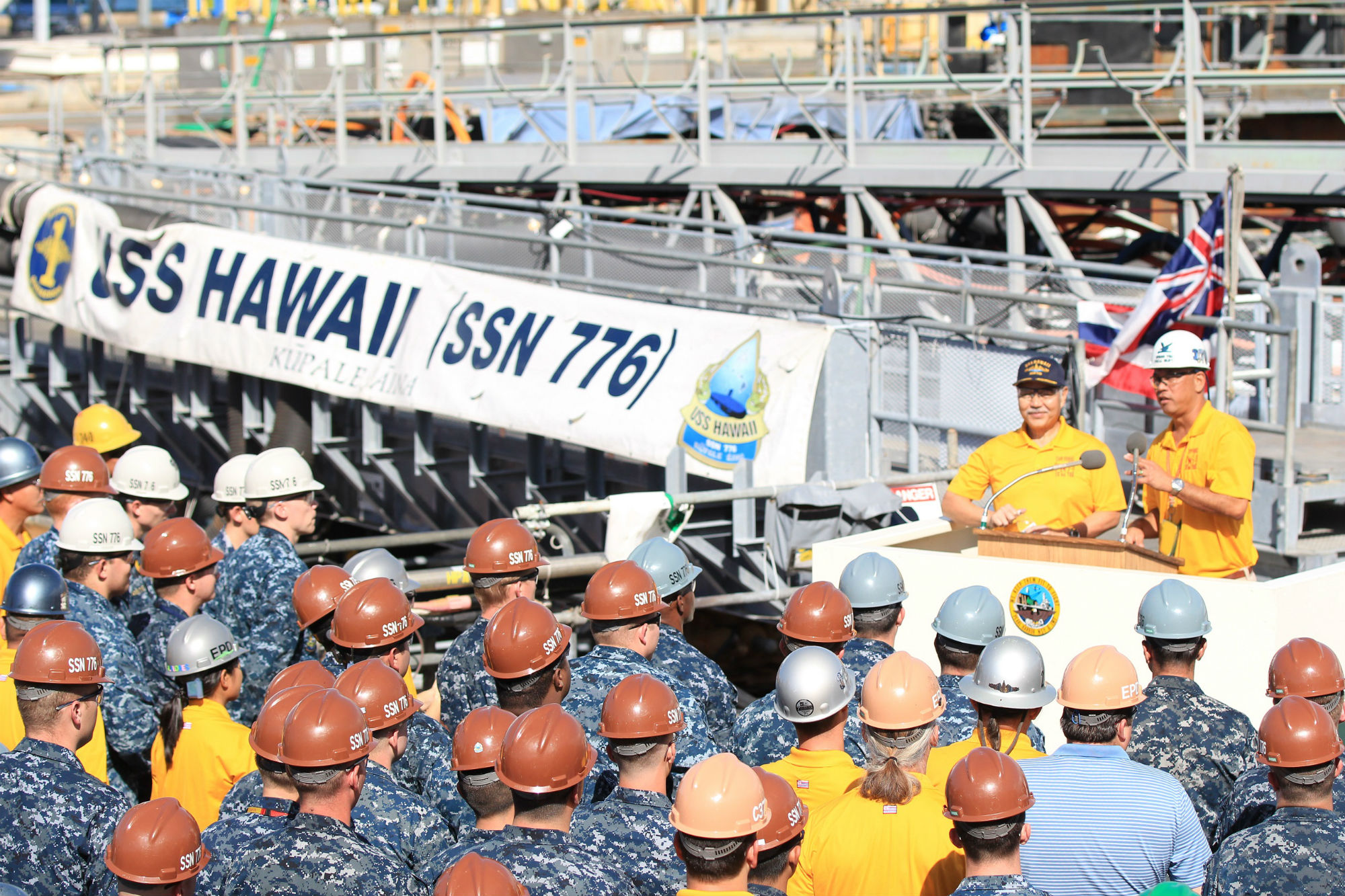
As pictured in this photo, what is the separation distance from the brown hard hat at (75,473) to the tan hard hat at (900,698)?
16.6 ft

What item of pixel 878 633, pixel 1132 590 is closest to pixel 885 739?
pixel 878 633

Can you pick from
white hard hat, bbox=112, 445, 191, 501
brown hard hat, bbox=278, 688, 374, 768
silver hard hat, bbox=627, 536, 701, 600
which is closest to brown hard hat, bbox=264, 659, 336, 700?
brown hard hat, bbox=278, 688, 374, 768

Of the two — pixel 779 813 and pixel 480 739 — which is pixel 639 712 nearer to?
pixel 480 739

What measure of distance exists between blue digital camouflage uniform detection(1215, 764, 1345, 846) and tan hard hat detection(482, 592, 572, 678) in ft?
7.26

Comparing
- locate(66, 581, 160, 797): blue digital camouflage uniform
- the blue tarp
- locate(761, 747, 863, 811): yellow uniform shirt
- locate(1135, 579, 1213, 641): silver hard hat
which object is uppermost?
the blue tarp

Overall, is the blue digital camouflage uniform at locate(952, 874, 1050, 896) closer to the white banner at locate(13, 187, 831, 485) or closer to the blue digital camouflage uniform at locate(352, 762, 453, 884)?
the blue digital camouflage uniform at locate(352, 762, 453, 884)

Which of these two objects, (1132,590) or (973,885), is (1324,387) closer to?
(1132,590)

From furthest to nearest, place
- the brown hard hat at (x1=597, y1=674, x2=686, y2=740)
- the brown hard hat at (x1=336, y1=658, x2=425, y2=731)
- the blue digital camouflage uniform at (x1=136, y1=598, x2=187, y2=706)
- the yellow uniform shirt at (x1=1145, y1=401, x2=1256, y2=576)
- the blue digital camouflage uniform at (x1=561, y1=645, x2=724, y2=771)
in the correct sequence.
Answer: the yellow uniform shirt at (x1=1145, y1=401, x2=1256, y2=576), the blue digital camouflage uniform at (x1=136, y1=598, x2=187, y2=706), the blue digital camouflage uniform at (x1=561, y1=645, x2=724, y2=771), the brown hard hat at (x1=336, y1=658, x2=425, y2=731), the brown hard hat at (x1=597, y1=674, x2=686, y2=740)

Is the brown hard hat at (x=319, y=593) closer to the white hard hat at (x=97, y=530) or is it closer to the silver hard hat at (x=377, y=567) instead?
the silver hard hat at (x=377, y=567)

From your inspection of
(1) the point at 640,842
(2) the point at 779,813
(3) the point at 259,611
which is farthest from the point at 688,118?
(2) the point at 779,813

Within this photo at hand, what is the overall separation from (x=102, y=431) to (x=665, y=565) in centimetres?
501

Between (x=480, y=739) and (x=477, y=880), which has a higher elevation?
(x=477, y=880)

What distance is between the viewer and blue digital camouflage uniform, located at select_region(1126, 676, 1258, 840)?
4527 mm

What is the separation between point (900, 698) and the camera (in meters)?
3.95
